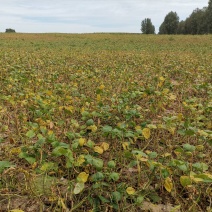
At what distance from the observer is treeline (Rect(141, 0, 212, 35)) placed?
2195 inches

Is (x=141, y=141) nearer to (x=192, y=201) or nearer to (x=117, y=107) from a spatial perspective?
(x=117, y=107)

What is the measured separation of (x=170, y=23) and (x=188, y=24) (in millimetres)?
7313

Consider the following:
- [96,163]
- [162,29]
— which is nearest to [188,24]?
[162,29]

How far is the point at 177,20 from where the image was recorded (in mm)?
71812

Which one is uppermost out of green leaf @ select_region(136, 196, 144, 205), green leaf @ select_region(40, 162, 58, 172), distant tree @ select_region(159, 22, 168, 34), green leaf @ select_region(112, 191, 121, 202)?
distant tree @ select_region(159, 22, 168, 34)

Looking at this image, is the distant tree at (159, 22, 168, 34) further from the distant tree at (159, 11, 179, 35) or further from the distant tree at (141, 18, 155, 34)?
the distant tree at (141, 18, 155, 34)

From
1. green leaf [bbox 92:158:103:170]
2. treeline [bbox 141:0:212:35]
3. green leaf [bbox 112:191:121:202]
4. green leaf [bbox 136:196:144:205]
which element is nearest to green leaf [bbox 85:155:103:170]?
green leaf [bbox 92:158:103:170]

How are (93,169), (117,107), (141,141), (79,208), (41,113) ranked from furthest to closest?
(117,107)
(41,113)
(141,141)
(93,169)
(79,208)

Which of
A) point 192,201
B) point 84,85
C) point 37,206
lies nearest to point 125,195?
point 192,201

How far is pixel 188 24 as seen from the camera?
65688mm

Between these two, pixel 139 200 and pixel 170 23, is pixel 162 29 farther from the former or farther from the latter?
pixel 139 200

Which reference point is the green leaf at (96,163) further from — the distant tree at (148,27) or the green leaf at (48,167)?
the distant tree at (148,27)

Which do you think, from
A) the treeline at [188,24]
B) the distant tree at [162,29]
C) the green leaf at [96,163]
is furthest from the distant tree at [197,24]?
the green leaf at [96,163]

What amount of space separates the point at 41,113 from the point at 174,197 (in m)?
1.93
